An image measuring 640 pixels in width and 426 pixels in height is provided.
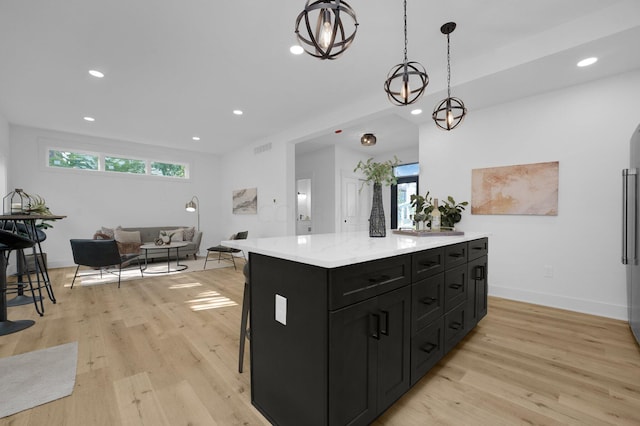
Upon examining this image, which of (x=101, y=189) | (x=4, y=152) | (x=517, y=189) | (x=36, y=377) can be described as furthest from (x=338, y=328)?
(x=101, y=189)

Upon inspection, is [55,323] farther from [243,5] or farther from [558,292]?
[558,292]

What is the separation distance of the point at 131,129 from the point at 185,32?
12.9ft

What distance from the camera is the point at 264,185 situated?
6.36 metres

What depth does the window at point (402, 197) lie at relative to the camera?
7323mm

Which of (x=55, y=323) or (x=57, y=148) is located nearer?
(x=55, y=323)

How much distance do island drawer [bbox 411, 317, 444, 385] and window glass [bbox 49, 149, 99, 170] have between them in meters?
7.56

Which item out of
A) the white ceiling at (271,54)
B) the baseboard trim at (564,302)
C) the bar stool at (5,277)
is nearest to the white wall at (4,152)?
the white ceiling at (271,54)

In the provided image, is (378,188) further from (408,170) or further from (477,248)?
(408,170)

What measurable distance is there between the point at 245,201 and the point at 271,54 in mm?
4430

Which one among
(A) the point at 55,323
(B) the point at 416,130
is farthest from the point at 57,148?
(B) the point at 416,130

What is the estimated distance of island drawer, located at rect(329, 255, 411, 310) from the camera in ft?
3.81

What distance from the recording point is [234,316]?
3018 millimetres

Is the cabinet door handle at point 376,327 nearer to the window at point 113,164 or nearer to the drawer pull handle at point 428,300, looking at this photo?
the drawer pull handle at point 428,300

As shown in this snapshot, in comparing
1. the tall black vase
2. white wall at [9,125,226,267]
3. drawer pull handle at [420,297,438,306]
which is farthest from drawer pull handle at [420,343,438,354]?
white wall at [9,125,226,267]
